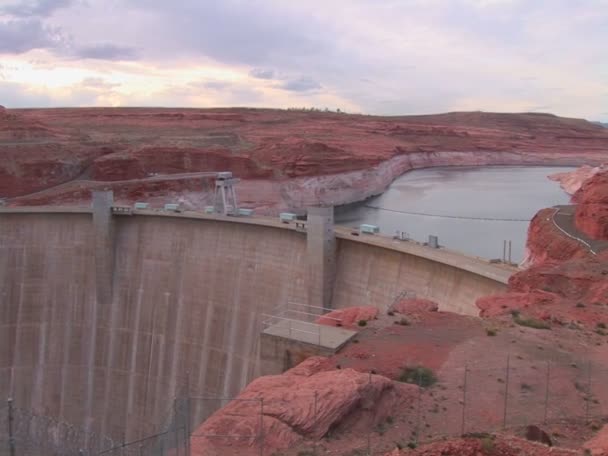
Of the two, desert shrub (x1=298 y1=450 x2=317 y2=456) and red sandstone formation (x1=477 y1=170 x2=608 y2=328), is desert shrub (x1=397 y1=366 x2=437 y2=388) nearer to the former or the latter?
desert shrub (x1=298 y1=450 x2=317 y2=456)

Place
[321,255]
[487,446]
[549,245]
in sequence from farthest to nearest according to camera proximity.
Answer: [321,255] → [549,245] → [487,446]

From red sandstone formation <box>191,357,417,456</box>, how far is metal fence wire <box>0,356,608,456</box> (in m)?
0.02

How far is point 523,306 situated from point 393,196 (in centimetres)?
4602

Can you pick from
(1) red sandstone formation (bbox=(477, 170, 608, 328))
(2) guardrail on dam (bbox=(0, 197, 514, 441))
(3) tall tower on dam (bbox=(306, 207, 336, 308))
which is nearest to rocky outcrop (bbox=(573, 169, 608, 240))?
(1) red sandstone formation (bbox=(477, 170, 608, 328))

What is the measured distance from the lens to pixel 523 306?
1283 cm

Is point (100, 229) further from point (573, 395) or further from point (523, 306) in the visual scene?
point (573, 395)

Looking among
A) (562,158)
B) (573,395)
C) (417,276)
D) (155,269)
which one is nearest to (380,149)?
(562,158)

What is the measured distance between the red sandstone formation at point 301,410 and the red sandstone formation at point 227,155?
32.8m

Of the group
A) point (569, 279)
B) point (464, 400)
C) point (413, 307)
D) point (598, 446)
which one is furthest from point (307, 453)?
point (569, 279)

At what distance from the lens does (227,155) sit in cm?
5006

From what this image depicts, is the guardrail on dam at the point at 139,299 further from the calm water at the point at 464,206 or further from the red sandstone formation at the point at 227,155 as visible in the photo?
the red sandstone formation at the point at 227,155

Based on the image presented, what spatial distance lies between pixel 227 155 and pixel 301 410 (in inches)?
1709

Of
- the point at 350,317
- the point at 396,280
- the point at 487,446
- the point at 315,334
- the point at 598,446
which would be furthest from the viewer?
the point at 396,280

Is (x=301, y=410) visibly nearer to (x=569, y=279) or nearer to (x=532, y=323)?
(x=532, y=323)
